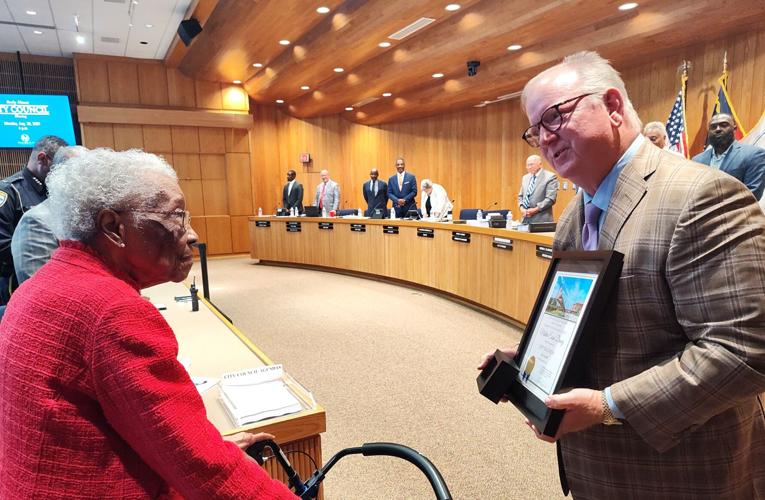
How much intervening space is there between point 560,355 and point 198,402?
0.73 m

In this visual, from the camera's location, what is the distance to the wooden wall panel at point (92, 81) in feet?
30.6

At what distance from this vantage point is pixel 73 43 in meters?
8.62

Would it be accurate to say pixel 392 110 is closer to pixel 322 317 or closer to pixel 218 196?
pixel 218 196

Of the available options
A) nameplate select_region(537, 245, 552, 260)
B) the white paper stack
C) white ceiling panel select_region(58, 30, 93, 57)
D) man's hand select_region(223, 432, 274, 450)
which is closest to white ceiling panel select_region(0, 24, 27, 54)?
white ceiling panel select_region(58, 30, 93, 57)

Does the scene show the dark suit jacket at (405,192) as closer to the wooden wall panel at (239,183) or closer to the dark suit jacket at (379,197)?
the dark suit jacket at (379,197)

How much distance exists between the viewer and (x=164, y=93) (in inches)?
398

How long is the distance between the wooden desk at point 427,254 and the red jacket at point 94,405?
3580 mm

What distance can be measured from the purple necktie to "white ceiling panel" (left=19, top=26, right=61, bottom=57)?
9.72m

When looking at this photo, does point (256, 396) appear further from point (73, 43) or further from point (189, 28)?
point (73, 43)

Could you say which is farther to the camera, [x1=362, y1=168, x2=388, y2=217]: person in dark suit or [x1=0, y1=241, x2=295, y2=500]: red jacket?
[x1=362, y1=168, x2=388, y2=217]: person in dark suit

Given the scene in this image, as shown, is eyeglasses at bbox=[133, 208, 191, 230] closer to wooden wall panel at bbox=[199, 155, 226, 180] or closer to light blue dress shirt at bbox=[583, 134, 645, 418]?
light blue dress shirt at bbox=[583, 134, 645, 418]

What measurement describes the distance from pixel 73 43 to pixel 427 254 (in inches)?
306

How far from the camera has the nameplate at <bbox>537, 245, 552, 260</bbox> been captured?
399cm

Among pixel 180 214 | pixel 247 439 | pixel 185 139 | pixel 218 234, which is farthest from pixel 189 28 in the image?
pixel 247 439
